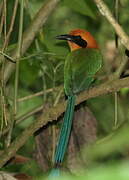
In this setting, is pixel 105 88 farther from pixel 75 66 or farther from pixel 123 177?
pixel 123 177

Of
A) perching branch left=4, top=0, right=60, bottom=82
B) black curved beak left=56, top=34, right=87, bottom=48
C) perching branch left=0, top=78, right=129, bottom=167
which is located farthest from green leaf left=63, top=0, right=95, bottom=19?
perching branch left=0, top=78, right=129, bottom=167

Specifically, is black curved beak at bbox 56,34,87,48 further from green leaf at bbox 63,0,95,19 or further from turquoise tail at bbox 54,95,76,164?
turquoise tail at bbox 54,95,76,164

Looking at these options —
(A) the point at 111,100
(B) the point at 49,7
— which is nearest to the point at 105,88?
(B) the point at 49,7

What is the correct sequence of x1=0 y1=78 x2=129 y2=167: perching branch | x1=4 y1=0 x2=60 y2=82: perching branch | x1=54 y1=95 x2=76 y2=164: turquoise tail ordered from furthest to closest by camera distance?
x1=4 y1=0 x2=60 y2=82: perching branch → x1=54 y1=95 x2=76 y2=164: turquoise tail → x1=0 y1=78 x2=129 y2=167: perching branch

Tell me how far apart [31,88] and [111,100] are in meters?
0.93

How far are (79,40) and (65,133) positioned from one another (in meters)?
0.95

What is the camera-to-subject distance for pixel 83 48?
2.81m

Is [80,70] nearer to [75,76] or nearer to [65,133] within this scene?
[75,76]

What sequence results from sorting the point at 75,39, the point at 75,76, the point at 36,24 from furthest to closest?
1. the point at 75,39
2. the point at 75,76
3. the point at 36,24

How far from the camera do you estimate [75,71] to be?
242 cm

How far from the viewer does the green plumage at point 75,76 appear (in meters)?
2.02

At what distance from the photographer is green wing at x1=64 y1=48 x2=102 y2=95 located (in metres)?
2.25

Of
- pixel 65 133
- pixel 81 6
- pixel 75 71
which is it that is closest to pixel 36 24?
pixel 81 6

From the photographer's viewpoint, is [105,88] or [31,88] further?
[31,88]
